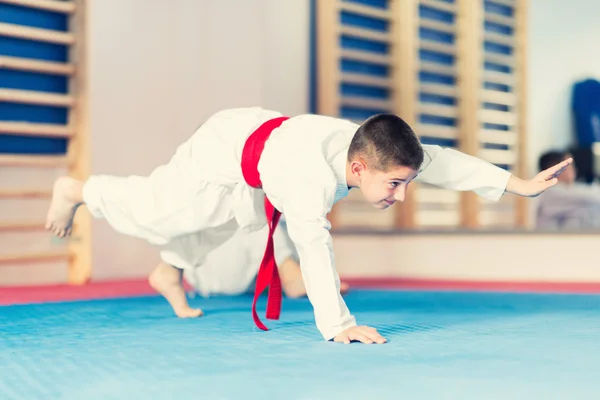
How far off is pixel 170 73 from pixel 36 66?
76 centimetres

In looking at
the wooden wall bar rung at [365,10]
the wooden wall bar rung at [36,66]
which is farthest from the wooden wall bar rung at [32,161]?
the wooden wall bar rung at [365,10]

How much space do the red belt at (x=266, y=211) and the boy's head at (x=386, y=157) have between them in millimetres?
300

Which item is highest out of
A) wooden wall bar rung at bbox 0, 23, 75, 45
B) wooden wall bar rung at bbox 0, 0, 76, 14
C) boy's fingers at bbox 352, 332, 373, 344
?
wooden wall bar rung at bbox 0, 0, 76, 14

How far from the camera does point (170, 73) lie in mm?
4195

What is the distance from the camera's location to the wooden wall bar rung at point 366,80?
4.57 meters

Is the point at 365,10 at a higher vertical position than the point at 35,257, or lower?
higher

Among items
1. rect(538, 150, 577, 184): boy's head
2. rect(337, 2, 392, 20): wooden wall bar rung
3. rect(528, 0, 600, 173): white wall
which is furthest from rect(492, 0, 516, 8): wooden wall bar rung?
rect(538, 150, 577, 184): boy's head

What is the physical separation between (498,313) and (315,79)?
2.37 metres

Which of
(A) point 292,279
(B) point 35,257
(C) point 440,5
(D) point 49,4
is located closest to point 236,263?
(A) point 292,279

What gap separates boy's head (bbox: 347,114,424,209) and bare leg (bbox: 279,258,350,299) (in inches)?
46.2

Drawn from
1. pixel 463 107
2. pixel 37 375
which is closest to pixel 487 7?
pixel 463 107

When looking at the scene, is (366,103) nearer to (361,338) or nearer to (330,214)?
(330,214)

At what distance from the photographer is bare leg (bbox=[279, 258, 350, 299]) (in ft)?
9.70

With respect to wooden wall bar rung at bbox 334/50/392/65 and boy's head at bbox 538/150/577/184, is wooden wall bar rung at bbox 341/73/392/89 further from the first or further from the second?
boy's head at bbox 538/150/577/184
